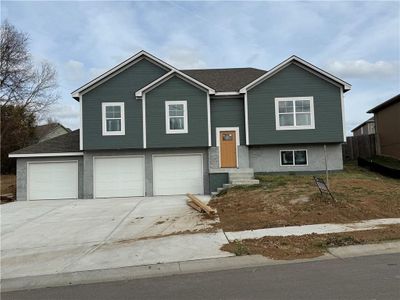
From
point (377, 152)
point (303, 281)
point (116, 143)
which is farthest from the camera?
point (377, 152)

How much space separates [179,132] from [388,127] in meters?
14.5

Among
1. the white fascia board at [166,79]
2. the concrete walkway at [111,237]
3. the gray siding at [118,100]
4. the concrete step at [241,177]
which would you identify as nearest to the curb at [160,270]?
the concrete walkway at [111,237]

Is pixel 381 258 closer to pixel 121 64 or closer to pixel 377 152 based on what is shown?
pixel 121 64

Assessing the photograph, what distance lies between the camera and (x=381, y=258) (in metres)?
8.07

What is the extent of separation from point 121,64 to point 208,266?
16.3 metres

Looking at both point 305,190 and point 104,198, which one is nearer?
point 305,190

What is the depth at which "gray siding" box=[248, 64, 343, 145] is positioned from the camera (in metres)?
22.4

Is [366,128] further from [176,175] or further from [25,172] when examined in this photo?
[25,172]

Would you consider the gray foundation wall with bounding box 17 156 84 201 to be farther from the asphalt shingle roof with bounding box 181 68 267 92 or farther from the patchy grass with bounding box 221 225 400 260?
the patchy grass with bounding box 221 225 400 260

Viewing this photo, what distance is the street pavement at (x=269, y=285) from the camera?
6055 millimetres

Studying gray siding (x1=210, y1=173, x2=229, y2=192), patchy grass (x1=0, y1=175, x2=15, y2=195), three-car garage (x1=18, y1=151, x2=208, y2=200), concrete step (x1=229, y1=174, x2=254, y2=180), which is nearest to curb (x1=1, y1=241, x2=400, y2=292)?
concrete step (x1=229, y1=174, x2=254, y2=180)

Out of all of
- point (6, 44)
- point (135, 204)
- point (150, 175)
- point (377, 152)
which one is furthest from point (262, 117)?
point (6, 44)

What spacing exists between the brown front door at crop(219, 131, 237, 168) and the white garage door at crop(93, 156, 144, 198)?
14.6 ft

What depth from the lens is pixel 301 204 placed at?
45.8 ft
